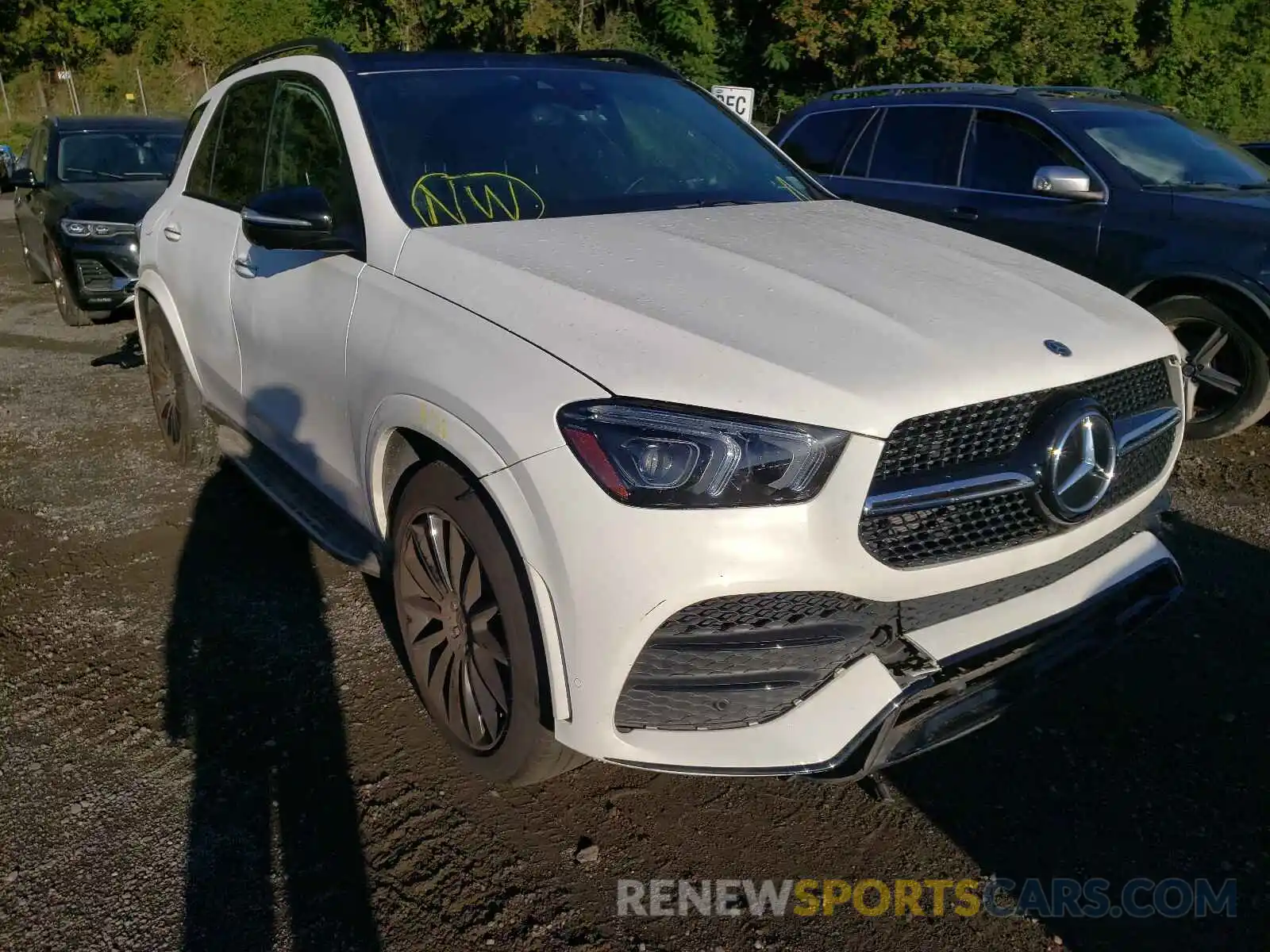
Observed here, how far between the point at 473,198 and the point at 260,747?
5.64ft

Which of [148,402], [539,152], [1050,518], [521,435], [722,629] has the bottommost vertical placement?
[148,402]

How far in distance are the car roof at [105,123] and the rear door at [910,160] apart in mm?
6607

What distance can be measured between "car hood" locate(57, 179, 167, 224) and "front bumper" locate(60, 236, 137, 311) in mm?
206

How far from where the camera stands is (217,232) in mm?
3998

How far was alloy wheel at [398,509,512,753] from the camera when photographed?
8.25ft

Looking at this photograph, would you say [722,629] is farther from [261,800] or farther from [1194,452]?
[1194,452]

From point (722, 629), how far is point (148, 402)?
5.42m

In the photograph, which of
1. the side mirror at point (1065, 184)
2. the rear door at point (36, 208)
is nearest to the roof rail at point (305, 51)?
the side mirror at point (1065, 184)

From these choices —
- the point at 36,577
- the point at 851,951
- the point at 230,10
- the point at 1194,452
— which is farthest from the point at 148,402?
the point at 230,10

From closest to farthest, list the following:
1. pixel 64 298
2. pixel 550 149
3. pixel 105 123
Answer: pixel 550 149 < pixel 64 298 < pixel 105 123

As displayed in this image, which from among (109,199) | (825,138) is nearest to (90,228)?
(109,199)

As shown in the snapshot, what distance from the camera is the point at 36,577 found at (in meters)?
4.04

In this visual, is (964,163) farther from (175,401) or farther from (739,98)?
(175,401)

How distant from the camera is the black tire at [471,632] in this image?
2316 mm
